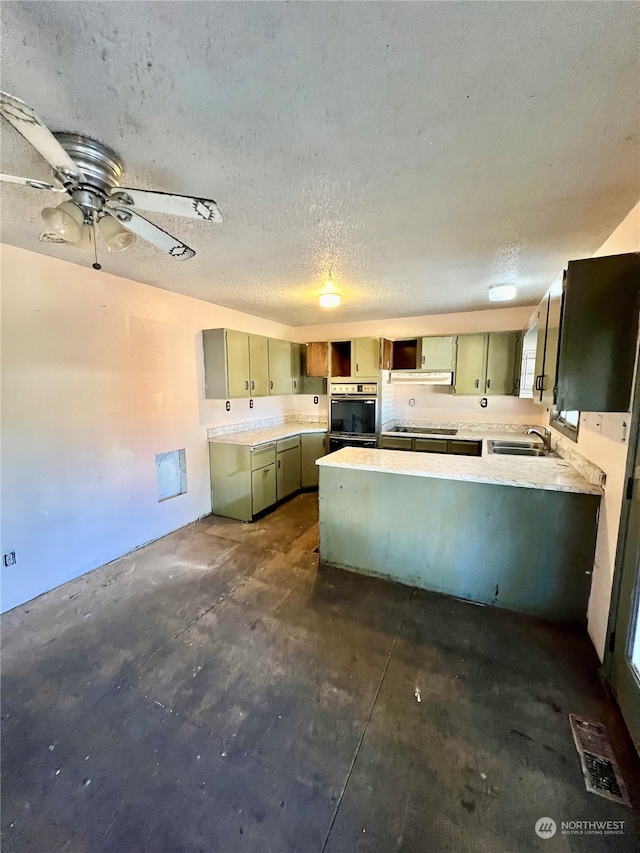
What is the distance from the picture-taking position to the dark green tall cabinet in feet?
5.27

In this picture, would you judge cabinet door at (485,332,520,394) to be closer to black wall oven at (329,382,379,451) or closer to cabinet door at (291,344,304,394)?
black wall oven at (329,382,379,451)

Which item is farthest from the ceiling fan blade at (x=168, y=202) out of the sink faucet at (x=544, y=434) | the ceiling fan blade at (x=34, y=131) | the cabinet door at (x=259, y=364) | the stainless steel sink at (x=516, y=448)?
the sink faucet at (x=544, y=434)

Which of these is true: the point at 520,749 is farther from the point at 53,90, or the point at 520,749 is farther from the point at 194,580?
the point at 53,90

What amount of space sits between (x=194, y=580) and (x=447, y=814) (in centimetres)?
212

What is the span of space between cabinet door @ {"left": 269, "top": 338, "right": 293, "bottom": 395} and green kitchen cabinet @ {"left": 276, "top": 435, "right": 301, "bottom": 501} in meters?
0.78

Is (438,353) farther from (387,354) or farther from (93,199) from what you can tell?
(93,199)

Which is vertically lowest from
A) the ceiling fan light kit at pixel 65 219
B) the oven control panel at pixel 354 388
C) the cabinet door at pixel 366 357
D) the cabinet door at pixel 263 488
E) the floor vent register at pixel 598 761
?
the floor vent register at pixel 598 761

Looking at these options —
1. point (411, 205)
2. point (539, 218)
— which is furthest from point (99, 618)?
point (539, 218)

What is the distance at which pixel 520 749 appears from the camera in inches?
55.8

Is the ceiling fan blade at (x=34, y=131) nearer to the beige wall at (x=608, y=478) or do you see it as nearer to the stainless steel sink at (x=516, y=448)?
the beige wall at (x=608, y=478)

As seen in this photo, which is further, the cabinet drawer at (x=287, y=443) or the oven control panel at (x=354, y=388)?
the oven control panel at (x=354, y=388)

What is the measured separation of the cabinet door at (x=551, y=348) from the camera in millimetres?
1843

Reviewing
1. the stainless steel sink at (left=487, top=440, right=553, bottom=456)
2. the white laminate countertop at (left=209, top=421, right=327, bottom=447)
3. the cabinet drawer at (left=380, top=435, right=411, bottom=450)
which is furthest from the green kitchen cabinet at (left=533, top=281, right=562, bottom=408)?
the white laminate countertop at (left=209, top=421, right=327, bottom=447)

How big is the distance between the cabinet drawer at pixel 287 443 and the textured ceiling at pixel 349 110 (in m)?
2.64
